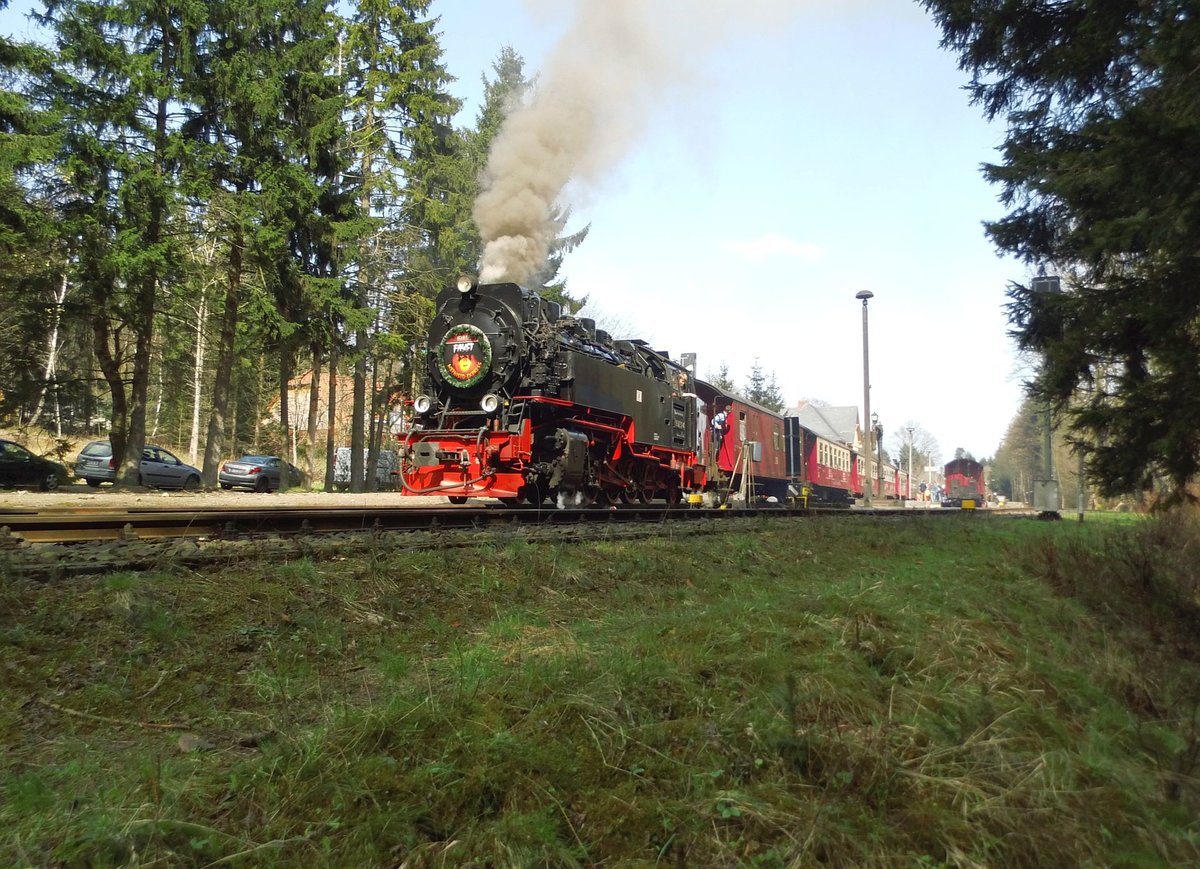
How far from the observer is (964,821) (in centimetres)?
270

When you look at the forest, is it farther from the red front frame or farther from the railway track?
the railway track

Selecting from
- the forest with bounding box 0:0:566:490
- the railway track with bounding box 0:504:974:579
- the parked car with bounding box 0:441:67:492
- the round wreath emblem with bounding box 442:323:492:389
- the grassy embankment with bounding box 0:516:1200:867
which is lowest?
the grassy embankment with bounding box 0:516:1200:867

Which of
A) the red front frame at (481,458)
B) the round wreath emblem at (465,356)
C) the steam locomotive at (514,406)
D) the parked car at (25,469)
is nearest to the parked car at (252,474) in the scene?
the parked car at (25,469)

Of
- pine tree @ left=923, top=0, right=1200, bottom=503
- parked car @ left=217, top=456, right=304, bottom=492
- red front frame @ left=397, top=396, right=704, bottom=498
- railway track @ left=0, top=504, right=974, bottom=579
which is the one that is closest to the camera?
railway track @ left=0, top=504, right=974, bottom=579

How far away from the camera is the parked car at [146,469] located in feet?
68.8

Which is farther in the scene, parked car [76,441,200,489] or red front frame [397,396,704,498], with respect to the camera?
parked car [76,441,200,489]

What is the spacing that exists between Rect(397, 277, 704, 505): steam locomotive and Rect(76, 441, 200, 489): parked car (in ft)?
38.5

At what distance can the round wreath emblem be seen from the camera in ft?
40.7

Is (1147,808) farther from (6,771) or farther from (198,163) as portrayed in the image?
(198,163)

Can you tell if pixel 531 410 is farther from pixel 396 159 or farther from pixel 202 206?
pixel 396 159

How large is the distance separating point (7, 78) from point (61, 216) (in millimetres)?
2858

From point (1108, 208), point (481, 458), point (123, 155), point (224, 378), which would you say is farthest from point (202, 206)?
point (1108, 208)

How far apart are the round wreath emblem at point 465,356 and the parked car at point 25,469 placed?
35.5 ft

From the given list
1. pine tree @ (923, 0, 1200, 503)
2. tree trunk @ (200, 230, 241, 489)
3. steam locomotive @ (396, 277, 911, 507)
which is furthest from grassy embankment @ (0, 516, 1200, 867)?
tree trunk @ (200, 230, 241, 489)
